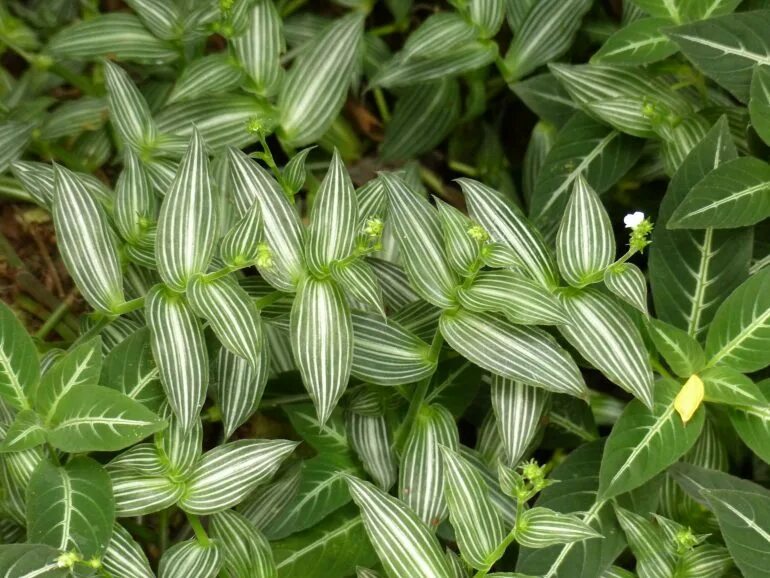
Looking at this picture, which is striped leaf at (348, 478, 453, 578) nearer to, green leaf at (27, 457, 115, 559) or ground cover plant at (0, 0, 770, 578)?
ground cover plant at (0, 0, 770, 578)

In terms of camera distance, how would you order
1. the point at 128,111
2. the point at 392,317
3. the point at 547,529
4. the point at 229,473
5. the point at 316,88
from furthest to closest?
the point at 316,88 < the point at 128,111 < the point at 392,317 < the point at 229,473 < the point at 547,529

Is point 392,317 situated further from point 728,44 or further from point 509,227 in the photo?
point 728,44

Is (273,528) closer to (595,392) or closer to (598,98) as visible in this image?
(595,392)

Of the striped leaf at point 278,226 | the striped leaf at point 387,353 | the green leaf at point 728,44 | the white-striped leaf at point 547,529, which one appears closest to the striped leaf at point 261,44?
the striped leaf at point 278,226

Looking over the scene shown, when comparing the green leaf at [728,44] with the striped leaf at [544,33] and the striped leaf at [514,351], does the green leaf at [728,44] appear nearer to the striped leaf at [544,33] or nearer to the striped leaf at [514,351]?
the striped leaf at [544,33]

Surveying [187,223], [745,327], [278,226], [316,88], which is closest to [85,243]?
[187,223]

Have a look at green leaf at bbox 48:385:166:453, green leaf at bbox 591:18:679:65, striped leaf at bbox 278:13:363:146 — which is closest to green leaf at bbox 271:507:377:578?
green leaf at bbox 48:385:166:453

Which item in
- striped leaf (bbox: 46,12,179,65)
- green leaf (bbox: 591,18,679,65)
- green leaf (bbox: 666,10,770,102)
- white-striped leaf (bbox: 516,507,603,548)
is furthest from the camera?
striped leaf (bbox: 46,12,179,65)

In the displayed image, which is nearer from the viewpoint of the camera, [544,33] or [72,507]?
[72,507]
